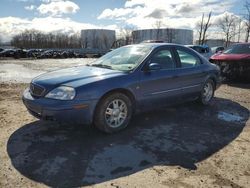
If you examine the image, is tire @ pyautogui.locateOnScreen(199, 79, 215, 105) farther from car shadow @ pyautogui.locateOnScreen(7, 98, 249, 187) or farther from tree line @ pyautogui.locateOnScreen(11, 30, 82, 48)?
tree line @ pyautogui.locateOnScreen(11, 30, 82, 48)

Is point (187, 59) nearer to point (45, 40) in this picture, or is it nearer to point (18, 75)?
point (18, 75)

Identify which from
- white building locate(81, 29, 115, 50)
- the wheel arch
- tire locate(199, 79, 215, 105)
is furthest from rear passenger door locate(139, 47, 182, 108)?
white building locate(81, 29, 115, 50)

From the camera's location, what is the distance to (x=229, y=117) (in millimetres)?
6238

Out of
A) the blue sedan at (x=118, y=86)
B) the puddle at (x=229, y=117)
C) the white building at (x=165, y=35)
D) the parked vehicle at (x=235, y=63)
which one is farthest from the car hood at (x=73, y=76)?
the white building at (x=165, y=35)

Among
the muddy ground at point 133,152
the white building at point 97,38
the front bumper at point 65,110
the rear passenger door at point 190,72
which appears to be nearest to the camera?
the muddy ground at point 133,152

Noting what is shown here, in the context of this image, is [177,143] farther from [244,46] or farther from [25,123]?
[244,46]

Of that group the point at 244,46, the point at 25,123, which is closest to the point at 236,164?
the point at 25,123

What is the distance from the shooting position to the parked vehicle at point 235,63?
10312 millimetres

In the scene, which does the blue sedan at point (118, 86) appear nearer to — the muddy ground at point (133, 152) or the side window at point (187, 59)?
the side window at point (187, 59)

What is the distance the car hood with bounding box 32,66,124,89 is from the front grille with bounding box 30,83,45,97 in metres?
0.06

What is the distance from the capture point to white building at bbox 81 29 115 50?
88.8 meters

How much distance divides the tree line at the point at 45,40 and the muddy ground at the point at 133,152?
89.7m

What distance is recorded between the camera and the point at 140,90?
Answer: 5.16 m

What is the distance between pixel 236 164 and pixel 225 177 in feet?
1.54
